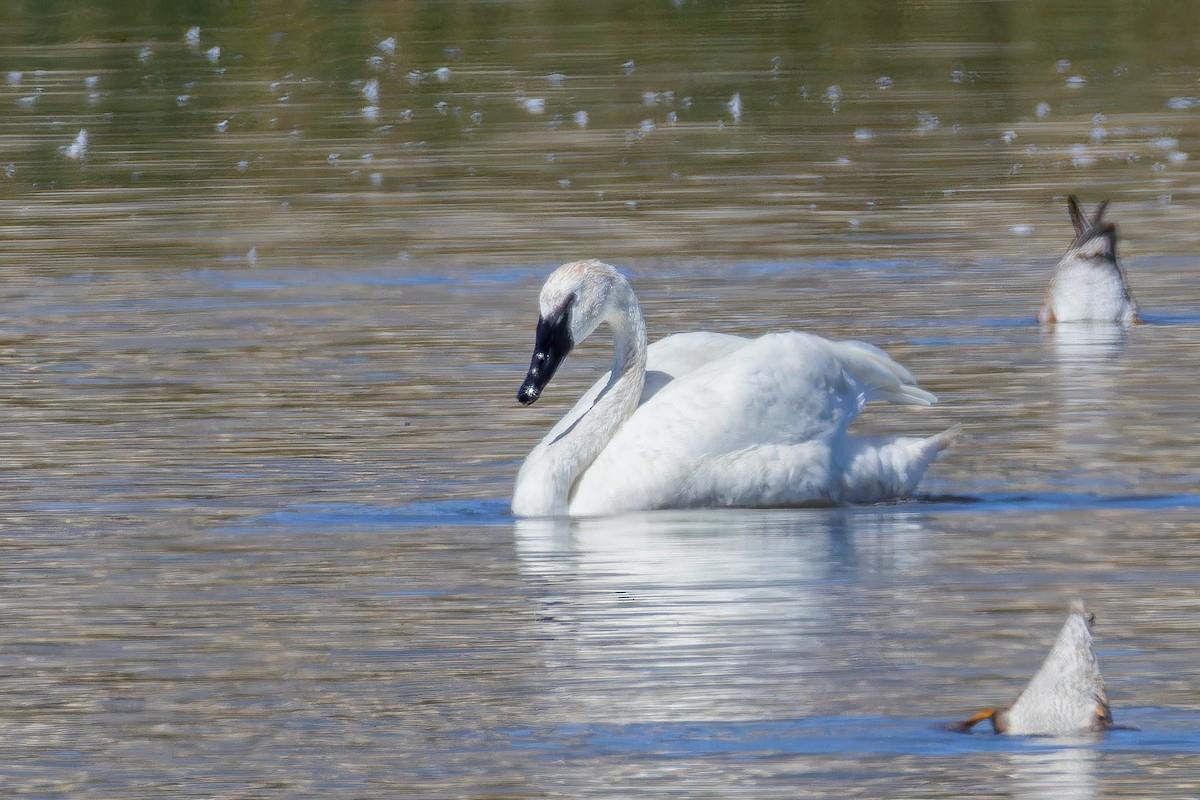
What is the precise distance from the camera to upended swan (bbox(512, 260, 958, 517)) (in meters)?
9.77

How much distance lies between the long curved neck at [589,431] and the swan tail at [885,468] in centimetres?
91

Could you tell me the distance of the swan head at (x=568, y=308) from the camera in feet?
33.1

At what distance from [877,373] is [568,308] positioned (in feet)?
4.23

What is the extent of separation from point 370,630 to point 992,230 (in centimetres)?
1047

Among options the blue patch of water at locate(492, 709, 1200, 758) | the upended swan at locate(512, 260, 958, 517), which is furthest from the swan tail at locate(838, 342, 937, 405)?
the blue patch of water at locate(492, 709, 1200, 758)

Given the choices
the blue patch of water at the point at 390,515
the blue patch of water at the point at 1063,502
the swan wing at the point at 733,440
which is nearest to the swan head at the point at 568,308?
the swan wing at the point at 733,440

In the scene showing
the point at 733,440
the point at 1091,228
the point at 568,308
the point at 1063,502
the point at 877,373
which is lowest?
the point at 1063,502

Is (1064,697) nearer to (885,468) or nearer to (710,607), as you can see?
(710,607)

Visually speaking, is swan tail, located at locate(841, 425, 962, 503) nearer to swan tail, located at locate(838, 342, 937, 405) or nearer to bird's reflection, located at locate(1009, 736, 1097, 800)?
swan tail, located at locate(838, 342, 937, 405)

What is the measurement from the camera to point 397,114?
90.8 feet

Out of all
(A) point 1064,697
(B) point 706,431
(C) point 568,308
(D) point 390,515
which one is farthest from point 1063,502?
(A) point 1064,697

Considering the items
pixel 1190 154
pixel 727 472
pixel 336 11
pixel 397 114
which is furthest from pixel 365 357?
pixel 336 11

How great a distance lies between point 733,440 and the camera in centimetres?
978

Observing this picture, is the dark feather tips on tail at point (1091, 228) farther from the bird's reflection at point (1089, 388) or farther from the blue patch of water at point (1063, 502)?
the blue patch of water at point (1063, 502)
